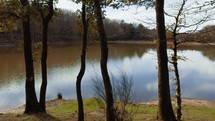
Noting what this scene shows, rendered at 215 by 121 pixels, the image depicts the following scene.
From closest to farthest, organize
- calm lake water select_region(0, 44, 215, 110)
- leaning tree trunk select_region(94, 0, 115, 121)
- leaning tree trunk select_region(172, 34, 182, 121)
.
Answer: leaning tree trunk select_region(94, 0, 115, 121)
leaning tree trunk select_region(172, 34, 182, 121)
calm lake water select_region(0, 44, 215, 110)

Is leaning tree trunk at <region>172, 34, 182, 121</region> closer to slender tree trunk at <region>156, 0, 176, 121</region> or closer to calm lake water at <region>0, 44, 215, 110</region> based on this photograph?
slender tree trunk at <region>156, 0, 176, 121</region>

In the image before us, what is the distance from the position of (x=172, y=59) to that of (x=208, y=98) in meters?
17.8

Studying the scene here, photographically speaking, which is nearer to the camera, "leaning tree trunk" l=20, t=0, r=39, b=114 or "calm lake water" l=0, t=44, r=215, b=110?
"leaning tree trunk" l=20, t=0, r=39, b=114

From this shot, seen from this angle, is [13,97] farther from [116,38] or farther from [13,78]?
[116,38]

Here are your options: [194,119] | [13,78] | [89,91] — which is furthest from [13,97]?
[194,119]

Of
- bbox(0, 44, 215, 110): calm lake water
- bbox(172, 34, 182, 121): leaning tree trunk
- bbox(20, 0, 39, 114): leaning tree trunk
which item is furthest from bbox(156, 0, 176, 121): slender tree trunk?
bbox(0, 44, 215, 110): calm lake water

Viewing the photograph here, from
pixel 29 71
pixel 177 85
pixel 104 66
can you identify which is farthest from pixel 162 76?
pixel 29 71

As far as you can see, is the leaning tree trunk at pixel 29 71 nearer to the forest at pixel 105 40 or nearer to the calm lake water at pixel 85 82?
the forest at pixel 105 40

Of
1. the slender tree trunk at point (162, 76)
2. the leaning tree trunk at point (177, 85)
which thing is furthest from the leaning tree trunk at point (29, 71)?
the slender tree trunk at point (162, 76)

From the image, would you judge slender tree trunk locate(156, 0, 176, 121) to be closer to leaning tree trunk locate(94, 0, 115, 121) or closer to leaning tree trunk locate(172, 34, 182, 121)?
leaning tree trunk locate(94, 0, 115, 121)

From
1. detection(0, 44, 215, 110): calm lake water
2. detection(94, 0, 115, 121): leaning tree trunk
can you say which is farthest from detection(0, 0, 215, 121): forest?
detection(0, 44, 215, 110): calm lake water

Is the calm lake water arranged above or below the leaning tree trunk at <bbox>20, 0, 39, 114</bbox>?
below

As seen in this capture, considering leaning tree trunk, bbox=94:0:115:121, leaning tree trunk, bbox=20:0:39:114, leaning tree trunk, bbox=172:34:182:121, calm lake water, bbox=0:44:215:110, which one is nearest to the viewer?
leaning tree trunk, bbox=94:0:115:121

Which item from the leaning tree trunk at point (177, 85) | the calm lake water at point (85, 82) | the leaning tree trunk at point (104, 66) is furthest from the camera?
the calm lake water at point (85, 82)
